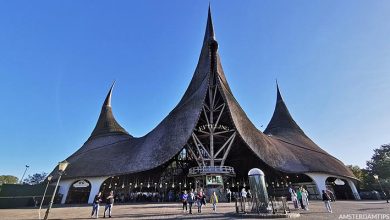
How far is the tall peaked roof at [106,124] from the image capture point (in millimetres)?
44500

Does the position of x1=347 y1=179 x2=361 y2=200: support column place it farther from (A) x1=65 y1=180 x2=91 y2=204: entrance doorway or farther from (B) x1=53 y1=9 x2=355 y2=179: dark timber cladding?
(A) x1=65 y1=180 x2=91 y2=204: entrance doorway

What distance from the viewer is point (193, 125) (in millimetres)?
29375

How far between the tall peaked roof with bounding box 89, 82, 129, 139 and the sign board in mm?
22540

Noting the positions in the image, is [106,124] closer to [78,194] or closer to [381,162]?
[78,194]

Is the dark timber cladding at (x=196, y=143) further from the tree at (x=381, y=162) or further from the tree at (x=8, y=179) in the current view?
the tree at (x=8, y=179)

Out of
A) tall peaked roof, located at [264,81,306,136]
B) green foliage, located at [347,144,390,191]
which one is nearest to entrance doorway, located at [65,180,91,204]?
tall peaked roof, located at [264,81,306,136]

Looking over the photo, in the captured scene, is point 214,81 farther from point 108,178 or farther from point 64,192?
point 64,192

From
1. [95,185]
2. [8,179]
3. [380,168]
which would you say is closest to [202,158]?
[95,185]

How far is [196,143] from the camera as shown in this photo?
30.1m

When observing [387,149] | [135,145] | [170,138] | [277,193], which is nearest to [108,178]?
[135,145]

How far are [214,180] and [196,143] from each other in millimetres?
4886

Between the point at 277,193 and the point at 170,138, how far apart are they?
1951cm

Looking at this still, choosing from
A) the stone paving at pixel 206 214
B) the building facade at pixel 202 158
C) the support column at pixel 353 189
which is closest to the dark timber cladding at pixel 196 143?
the building facade at pixel 202 158

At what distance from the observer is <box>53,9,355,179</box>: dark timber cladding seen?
30.0 m
